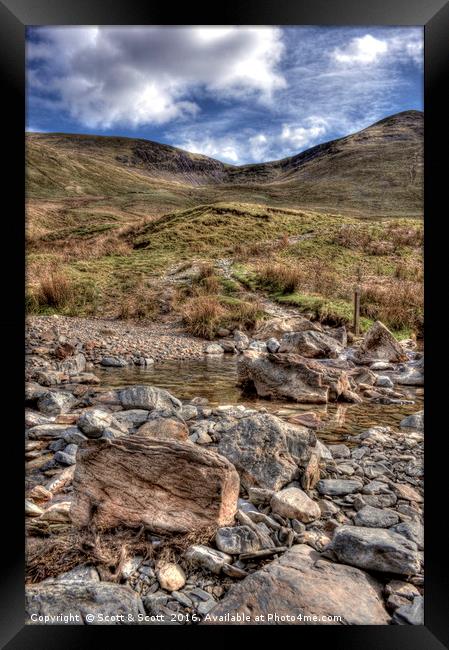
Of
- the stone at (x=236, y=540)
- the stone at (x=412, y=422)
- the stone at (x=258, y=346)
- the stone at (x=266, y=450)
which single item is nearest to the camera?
the stone at (x=236, y=540)

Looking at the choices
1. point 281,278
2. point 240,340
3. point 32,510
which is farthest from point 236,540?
point 281,278

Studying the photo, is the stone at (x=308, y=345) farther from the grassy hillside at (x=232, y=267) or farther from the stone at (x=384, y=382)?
the grassy hillside at (x=232, y=267)

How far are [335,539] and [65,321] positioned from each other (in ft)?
19.2

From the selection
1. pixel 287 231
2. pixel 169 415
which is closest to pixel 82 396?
pixel 169 415

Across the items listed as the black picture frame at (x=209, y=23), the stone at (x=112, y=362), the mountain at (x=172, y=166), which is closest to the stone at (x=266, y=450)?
the black picture frame at (x=209, y=23)

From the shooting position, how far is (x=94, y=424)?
9.73 feet

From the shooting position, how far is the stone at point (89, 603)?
1532 millimetres

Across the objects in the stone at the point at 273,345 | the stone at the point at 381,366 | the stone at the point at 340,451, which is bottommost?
the stone at the point at 340,451

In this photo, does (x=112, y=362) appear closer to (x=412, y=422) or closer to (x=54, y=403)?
(x=54, y=403)

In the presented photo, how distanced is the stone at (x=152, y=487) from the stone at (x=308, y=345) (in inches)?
145

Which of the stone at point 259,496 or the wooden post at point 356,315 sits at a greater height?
the wooden post at point 356,315

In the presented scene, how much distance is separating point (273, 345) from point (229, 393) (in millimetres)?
1686

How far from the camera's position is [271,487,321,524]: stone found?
201cm

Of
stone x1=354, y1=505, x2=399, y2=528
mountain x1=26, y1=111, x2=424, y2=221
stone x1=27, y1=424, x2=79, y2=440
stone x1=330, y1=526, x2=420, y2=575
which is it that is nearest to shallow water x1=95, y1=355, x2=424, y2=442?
stone x1=354, y1=505, x2=399, y2=528
